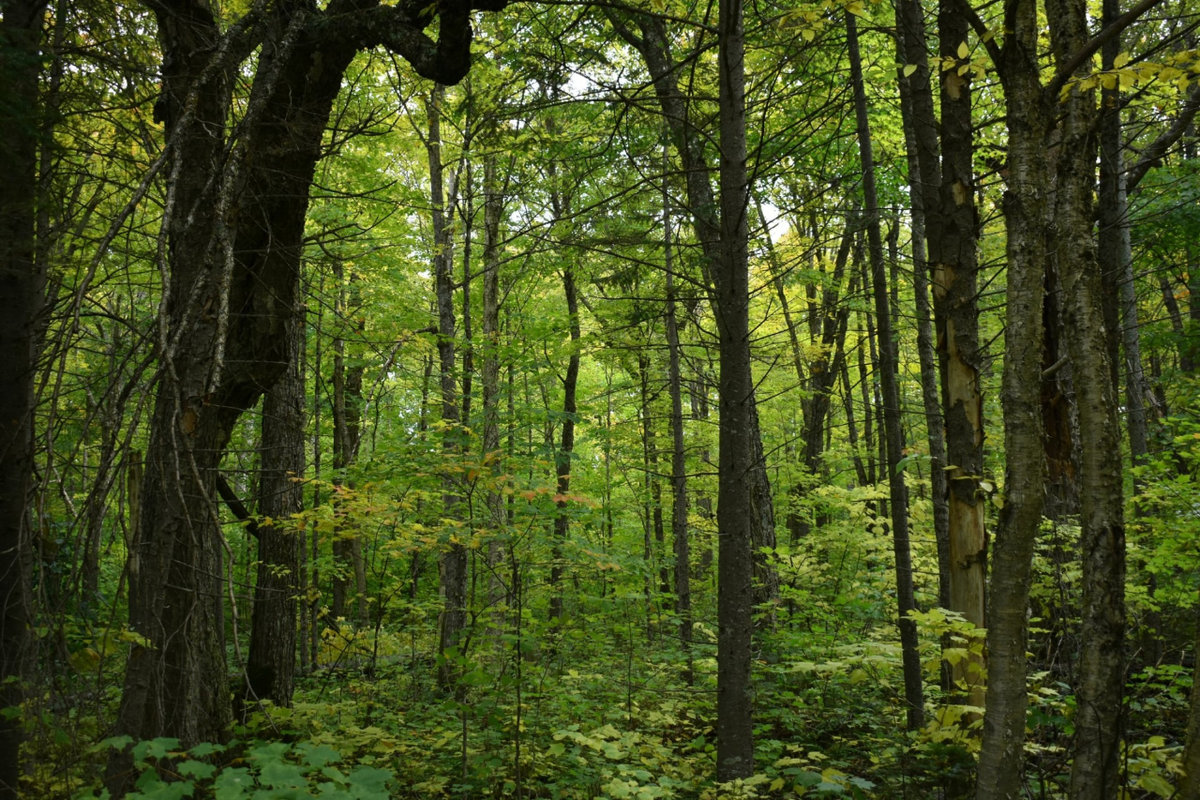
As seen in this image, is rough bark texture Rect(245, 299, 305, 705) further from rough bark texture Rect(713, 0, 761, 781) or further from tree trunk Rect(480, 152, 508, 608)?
rough bark texture Rect(713, 0, 761, 781)

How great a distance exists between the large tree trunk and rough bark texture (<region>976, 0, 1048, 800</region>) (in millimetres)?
4540

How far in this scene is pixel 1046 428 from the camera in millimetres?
4629

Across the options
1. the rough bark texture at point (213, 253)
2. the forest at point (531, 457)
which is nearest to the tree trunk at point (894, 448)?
the forest at point (531, 457)

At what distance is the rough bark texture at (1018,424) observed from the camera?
295 centimetres

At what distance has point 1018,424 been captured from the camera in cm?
304

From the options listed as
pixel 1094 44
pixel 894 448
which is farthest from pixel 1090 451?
pixel 894 448

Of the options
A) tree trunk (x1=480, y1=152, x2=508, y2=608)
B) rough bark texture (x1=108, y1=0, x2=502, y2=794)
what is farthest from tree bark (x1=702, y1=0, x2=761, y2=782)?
tree trunk (x1=480, y1=152, x2=508, y2=608)

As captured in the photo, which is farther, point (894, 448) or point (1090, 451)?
point (894, 448)

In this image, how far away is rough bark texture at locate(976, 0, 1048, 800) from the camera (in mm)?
2945

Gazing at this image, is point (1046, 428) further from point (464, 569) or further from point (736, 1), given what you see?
point (464, 569)

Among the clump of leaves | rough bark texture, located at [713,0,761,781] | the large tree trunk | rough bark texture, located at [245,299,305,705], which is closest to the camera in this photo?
the clump of leaves

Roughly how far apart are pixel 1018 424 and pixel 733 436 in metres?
1.84

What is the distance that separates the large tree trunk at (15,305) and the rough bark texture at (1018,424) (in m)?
4.54

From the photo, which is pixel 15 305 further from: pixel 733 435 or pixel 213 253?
pixel 733 435
